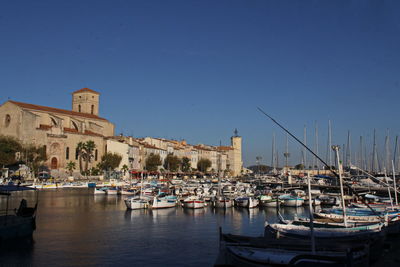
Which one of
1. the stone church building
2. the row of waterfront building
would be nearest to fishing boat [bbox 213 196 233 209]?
the row of waterfront building

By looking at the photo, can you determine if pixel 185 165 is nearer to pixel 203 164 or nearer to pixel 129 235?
pixel 203 164

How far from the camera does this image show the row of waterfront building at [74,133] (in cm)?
8225

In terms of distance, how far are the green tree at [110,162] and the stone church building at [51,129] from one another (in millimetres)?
2944

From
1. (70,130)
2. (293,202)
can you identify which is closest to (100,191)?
(293,202)

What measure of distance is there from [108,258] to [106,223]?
11.7 m

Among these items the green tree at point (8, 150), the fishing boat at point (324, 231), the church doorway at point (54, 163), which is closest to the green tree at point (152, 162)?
the church doorway at point (54, 163)

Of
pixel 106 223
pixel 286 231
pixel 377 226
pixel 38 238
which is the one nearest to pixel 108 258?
pixel 38 238

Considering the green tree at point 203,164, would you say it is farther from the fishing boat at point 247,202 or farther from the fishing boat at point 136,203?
the fishing boat at point 136,203

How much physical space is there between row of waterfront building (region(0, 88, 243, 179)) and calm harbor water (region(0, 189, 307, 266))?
2945 centimetres

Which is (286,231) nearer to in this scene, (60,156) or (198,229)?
(198,229)

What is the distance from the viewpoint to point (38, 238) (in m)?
23.0

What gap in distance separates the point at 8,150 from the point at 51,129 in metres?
12.5

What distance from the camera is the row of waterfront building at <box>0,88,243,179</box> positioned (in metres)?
82.2

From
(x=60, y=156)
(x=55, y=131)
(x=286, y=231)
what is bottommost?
(x=286, y=231)
